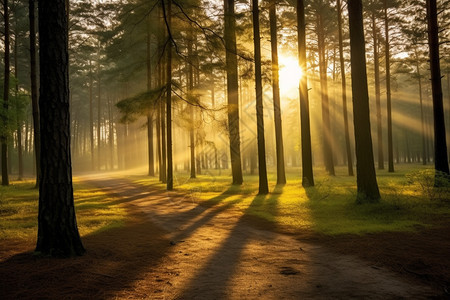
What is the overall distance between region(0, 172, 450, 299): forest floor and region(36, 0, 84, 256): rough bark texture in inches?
17.7

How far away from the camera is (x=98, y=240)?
662 centimetres

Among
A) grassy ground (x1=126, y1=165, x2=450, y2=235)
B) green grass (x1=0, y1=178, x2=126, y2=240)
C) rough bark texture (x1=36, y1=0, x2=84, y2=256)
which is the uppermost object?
rough bark texture (x1=36, y1=0, x2=84, y2=256)

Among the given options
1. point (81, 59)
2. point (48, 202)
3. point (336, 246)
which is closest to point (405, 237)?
point (336, 246)

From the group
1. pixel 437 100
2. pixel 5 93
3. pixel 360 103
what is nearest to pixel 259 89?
pixel 360 103

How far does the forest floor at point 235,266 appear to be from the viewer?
3.80m

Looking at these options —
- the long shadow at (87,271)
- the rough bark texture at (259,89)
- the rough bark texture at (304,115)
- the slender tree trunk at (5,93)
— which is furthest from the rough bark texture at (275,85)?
the slender tree trunk at (5,93)

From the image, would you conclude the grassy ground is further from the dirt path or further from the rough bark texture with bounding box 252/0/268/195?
the dirt path

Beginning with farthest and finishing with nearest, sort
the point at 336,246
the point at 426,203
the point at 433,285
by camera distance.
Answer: the point at 426,203, the point at 336,246, the point at 433,285

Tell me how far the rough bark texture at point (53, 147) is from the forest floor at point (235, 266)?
1.48 ft

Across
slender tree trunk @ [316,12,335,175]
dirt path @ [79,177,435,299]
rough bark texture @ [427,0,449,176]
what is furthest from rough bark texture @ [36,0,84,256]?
slender tree trunk @ [316,12,335,175]

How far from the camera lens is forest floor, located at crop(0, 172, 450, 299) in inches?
150

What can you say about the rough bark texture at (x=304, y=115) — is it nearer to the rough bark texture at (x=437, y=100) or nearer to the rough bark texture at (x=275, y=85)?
the rough bark texture at (x=275, y=85)

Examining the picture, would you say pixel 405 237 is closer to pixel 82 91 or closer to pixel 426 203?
pixel 426 203

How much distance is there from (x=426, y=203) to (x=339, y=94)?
3335 centimetres
